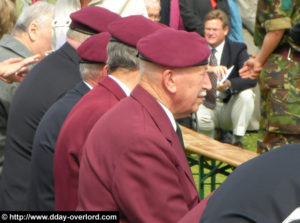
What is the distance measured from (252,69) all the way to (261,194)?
3.76 m

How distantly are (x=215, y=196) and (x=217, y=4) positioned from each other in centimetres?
771

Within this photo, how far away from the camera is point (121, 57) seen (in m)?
3.11

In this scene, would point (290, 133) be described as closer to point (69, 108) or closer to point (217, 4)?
point (69, 108)

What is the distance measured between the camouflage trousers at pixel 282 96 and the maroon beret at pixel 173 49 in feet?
7.40

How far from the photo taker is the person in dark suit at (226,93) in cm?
827

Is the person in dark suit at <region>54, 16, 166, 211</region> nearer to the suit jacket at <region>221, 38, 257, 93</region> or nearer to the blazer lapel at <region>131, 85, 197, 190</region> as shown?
the blazer lapel at <region>131, 85, 197, 190</region>

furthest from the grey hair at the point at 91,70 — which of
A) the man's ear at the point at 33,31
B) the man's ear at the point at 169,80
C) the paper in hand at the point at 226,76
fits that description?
the paper in hand at the point at 226,76

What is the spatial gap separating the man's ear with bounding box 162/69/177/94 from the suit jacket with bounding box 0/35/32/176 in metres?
1.73

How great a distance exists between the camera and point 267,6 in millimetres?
4883

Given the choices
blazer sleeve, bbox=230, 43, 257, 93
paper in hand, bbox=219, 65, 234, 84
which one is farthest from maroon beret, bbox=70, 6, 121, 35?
blazer sleeve, bbox=230, 43, 257, 93

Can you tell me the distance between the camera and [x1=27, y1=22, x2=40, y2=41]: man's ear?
4.50 metres

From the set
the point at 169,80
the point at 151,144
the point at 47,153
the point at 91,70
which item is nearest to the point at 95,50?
the point at 91,70

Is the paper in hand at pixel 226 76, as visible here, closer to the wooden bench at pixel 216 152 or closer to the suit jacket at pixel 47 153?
the wooden bench at pixel 216 152

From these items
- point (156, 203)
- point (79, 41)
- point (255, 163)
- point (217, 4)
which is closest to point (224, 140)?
point (217, 4)
